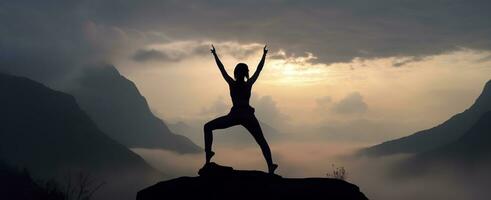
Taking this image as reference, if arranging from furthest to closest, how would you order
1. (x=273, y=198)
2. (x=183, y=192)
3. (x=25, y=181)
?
1. (x=25, y=181)
2. (x=183, y=192)
3. (x=273, y=198)

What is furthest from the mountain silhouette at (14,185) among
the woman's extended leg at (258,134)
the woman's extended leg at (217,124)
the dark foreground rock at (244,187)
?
the woman's extended leg at (258,134)

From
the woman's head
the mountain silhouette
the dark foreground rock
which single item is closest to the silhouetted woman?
the woman's head

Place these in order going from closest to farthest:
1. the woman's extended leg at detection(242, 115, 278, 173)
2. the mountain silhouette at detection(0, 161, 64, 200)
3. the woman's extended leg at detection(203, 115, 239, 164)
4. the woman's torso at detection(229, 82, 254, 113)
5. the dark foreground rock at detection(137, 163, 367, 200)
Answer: the dark foreground rock at detection(137, 163, 367, 200)
the woman's extended leg at detection(203, 115, 239, 164)
the woman's extended leg at detection(242, 115, 278, 173)
the woman's torso at detection(229, 82, 254, 113)
the mountain silhouette at detection(0, 161, 64, 200)

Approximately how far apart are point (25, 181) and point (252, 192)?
Result: 421 ft

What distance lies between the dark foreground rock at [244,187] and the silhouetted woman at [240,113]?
2.37 ft

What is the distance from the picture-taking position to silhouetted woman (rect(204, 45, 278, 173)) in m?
16.4

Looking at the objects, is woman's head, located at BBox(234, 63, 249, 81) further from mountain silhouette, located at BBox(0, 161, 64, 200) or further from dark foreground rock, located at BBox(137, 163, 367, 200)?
mountain silhouette, located at BBox(0, 161, 64, 200)

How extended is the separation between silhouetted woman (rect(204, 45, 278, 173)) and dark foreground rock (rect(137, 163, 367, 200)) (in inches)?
28.4

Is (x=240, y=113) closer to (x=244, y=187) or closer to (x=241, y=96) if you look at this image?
(x=241, y=96)

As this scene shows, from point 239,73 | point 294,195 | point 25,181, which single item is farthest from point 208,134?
point 25,181

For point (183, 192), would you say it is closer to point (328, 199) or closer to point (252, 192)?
point (252, 192)

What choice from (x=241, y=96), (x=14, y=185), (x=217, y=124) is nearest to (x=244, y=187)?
(x=217, y=124)

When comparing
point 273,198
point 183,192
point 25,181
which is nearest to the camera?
point 273,198

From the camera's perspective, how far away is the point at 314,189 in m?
15.1
